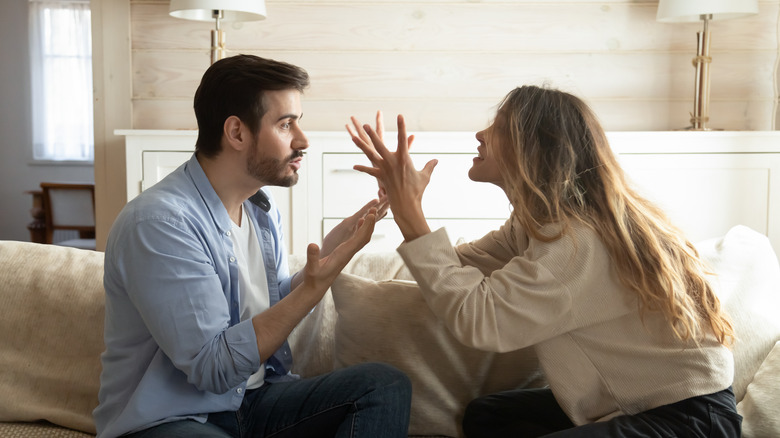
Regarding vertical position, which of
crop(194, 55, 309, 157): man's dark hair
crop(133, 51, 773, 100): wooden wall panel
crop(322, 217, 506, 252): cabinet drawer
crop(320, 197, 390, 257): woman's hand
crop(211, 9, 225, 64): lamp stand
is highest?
crop(211, 9, 225, 64): lamp stand

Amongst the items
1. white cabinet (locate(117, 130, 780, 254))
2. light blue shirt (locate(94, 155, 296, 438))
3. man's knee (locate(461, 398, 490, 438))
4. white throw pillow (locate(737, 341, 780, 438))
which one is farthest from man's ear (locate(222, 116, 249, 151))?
white cabinet (locate(117, 130, 780, 254))

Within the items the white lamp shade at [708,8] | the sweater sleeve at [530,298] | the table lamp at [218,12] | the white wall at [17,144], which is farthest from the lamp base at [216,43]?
the white wall at [17,144]

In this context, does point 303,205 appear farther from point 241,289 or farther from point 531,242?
point 531,242

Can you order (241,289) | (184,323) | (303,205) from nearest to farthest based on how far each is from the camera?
(184,323), (241,289), (303,205)

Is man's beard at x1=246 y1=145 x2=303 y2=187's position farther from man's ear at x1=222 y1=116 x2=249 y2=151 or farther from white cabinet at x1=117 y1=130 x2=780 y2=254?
white cabinet at x1=117 y1=130 x2=780 y2=254

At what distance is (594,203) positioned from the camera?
4.61ft

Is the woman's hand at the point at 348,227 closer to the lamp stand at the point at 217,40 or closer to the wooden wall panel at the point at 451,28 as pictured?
the lamp stand at the point at 217,40

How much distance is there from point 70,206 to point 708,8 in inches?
166

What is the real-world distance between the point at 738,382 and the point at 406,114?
215cm

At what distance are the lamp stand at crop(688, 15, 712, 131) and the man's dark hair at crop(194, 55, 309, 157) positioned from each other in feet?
7.28

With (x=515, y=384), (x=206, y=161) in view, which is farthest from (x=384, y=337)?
(x=206, y=161)

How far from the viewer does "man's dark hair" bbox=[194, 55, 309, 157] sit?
5.04 feet

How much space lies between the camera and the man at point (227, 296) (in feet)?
4.27

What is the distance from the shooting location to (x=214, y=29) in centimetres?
329
